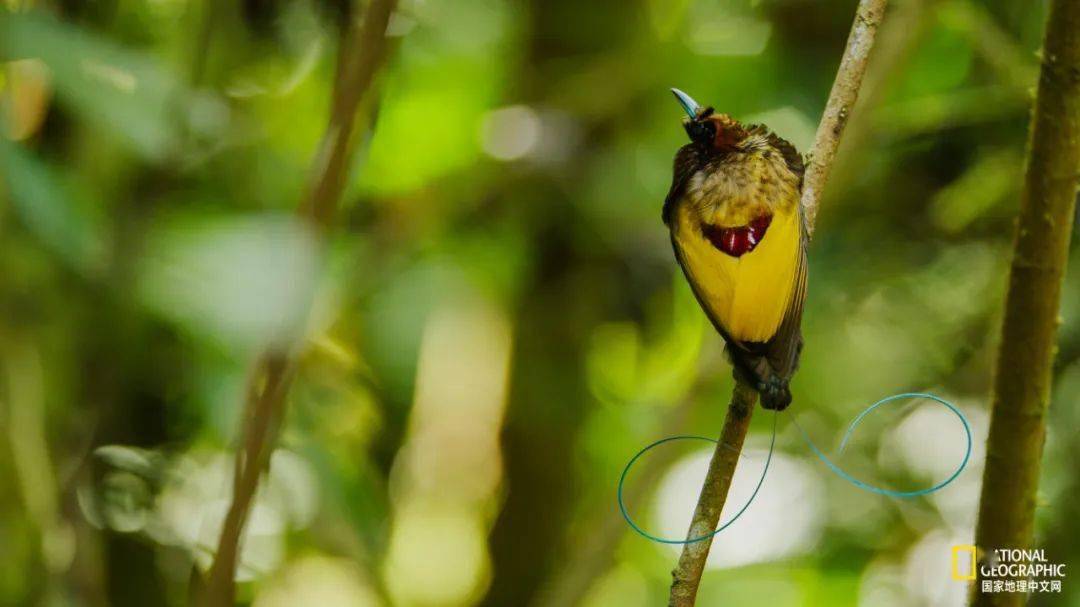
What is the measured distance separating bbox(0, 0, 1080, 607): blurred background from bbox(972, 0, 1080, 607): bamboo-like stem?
0.40 m

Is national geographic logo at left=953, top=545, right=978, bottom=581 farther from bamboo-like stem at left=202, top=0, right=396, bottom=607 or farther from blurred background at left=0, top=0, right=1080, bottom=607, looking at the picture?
bamboo-like stem at left=202, top=0, right=396, bottom=607

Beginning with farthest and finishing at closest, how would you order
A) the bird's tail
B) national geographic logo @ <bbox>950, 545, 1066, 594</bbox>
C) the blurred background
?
1. the blurred background
2. national geographic logo @ <bbox>950, 545, 1066, 594</bbox>
3. the bird's tail

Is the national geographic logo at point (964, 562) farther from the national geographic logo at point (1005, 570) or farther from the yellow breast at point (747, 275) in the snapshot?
the yellow breast at point (747, 275)

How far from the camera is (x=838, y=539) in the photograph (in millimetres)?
1521

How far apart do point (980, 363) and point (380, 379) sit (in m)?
0.91

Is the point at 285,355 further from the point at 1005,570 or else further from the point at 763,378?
the point at 1005,570

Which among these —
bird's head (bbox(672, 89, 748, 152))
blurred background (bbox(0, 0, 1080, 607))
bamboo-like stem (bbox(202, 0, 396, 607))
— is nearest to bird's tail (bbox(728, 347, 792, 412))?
bird's head (bbox(672, 89, 748, 152))

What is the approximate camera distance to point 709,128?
534 millimetres

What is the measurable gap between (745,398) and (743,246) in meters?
0.09

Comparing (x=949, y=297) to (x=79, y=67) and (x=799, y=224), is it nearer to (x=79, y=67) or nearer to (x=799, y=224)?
(x=799, y=224)

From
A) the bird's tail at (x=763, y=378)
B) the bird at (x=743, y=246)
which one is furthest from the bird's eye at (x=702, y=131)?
the bird's tail at (x=763, y=378)

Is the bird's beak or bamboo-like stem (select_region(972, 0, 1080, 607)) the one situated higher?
the bird's beak

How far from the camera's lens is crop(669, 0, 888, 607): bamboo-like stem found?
1.78 feet

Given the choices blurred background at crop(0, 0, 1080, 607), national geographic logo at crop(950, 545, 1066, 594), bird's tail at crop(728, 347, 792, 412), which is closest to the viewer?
bird's tail at crop(728, 347, 792, 412)
